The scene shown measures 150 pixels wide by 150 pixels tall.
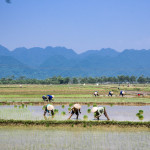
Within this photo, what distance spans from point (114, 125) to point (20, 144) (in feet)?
18.1

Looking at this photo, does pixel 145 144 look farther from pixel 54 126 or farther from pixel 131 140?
pixel 54 126

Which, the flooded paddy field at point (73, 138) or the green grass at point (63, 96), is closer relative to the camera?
the flooded paddy field at point (73, 138)

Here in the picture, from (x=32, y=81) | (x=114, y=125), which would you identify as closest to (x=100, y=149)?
(x=114, y=125)

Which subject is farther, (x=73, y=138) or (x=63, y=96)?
(x=63, y=96)

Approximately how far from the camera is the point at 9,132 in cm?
1371

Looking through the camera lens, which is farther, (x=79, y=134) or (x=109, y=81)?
(x=109, y=81)

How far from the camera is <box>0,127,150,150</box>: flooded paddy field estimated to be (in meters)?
10.9

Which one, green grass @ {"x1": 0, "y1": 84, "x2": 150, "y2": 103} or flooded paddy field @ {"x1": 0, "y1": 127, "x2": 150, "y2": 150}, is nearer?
flooded paddy field @ {"x1": 0, "y1": 127, "x2": 150, "y2": 150}

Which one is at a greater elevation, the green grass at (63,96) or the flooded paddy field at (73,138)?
the green grass at (63,96)

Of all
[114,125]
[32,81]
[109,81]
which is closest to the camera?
[114,125]

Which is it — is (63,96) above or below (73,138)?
above

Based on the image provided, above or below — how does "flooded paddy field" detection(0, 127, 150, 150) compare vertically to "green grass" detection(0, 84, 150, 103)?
below

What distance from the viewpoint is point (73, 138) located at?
40.3 feet

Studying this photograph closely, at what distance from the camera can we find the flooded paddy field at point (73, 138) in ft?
35.7
